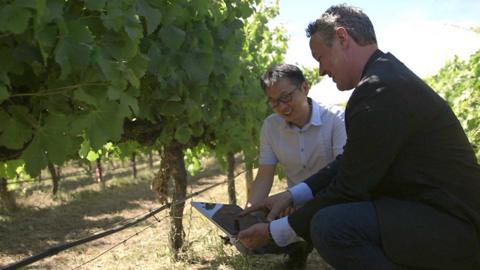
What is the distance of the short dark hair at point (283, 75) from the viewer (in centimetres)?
329

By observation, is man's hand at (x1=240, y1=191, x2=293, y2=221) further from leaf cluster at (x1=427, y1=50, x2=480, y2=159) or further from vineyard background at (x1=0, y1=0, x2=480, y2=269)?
leaf cluster at (x1=427, y1=50, x2=480, y2=159)

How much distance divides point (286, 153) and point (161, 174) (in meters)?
1.92

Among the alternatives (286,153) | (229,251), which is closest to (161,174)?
(229,251)

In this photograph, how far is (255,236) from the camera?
8.32 feet

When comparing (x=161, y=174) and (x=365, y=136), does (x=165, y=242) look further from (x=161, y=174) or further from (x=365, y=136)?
(x=365, y=136)

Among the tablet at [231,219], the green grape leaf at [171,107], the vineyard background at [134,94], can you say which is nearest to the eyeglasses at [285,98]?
the vineyard background at [134,94]

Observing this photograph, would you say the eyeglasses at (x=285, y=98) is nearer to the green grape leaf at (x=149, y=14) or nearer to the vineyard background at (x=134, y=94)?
the vineyard background at (x=134, y=94)

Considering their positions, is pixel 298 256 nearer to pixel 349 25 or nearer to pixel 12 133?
pixel 349 25

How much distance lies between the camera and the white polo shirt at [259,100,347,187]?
11.5ft

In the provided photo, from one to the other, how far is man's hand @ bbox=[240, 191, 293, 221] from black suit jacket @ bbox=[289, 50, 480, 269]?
0.76 m

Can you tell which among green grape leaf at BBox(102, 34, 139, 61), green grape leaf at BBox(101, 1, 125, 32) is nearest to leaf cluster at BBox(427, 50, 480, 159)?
green grape leaf at BBox(102, 34, 139, 61)

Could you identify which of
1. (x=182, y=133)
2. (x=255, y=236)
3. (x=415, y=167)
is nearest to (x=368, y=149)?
(x=415, y=167)

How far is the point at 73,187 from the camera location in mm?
14789

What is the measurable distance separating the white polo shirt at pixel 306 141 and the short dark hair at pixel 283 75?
0.29m
